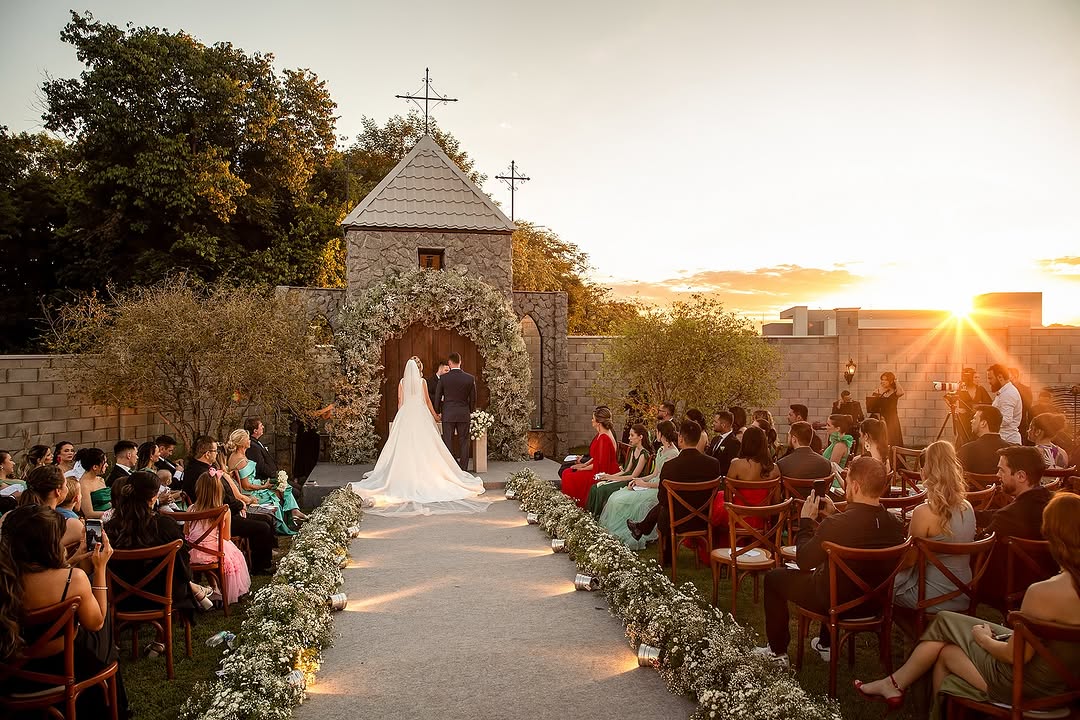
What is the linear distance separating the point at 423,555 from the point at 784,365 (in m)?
14.2

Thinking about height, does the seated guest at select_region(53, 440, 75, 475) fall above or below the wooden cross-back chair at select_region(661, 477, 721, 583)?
above

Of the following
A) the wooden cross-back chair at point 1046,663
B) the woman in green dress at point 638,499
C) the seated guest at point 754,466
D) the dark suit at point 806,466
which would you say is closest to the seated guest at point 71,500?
the woman in green dress at point 638,499

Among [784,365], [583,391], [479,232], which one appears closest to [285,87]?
[479,232]

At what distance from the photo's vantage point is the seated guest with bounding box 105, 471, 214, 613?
548cm

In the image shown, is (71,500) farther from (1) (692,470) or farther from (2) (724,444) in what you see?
(2) (724,444)

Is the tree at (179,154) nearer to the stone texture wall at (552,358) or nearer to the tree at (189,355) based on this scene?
the tree at (189,355)

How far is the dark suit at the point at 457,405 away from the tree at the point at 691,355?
3.60 metres

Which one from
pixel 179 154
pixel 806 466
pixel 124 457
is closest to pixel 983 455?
pixel 806 466

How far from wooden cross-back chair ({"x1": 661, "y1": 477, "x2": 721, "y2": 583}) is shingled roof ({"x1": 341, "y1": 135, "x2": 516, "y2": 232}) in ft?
33.0

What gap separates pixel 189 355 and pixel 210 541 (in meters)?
6.18

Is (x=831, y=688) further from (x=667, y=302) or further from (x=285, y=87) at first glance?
(x=285, y=87)

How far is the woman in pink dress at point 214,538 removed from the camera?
21.2ft

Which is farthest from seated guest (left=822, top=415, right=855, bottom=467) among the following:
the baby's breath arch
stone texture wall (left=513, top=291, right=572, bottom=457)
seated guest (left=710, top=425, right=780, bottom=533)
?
stone texture wall (left=513, top=291, right=572, bottom=457)

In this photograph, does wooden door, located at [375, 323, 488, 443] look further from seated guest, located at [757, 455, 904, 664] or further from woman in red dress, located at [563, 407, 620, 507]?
seated guest, located at [757, 455, 904, 664]
